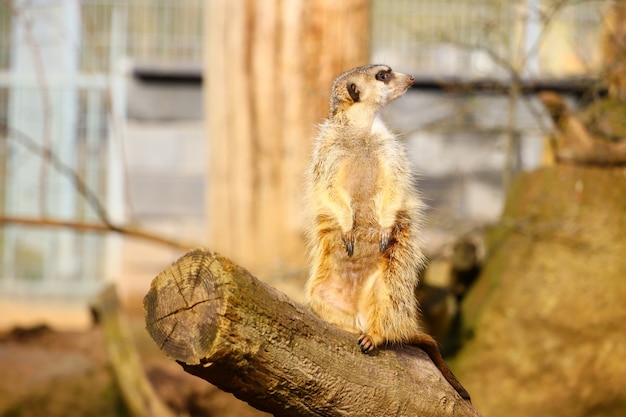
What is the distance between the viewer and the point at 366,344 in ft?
9.18

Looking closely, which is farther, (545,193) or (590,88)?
(590,88)

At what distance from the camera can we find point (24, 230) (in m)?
10.5

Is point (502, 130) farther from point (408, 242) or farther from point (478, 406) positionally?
point (408, 242)

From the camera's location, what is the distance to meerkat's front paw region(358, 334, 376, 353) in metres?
2.79

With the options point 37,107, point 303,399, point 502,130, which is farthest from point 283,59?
point 37,107

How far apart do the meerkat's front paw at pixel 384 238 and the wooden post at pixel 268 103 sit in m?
3.10

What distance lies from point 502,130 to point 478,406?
2.15 meters

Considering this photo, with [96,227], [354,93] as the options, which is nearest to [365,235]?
[354,93]

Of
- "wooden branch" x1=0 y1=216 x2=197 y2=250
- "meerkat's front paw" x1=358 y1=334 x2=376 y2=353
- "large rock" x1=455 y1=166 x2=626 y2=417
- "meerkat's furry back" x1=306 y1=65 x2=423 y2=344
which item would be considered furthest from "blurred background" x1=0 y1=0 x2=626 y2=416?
"meerkat's front paw" x1=358 y1=334 x2=376 y2=353

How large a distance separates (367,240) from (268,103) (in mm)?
3359

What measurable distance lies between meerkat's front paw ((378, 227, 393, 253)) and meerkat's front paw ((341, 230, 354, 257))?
0.10 meters

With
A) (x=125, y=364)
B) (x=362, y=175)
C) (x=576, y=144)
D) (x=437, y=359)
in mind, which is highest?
(x=576, y=144)

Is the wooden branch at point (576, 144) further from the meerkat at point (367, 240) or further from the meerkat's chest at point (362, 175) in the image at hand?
the meerkat's chest at point (362, 175)

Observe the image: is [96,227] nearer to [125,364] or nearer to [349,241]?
[125,364]
